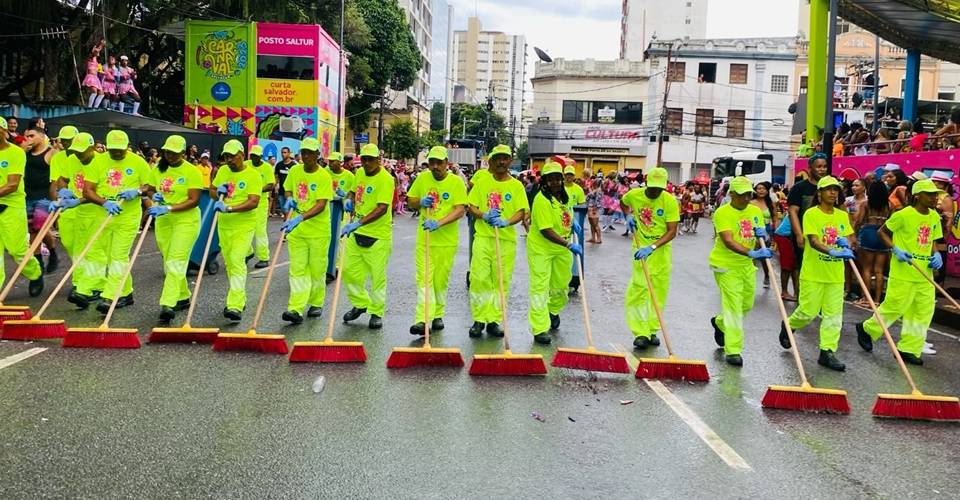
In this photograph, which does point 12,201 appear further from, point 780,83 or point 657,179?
point 780,83

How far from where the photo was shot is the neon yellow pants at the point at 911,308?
7.50m

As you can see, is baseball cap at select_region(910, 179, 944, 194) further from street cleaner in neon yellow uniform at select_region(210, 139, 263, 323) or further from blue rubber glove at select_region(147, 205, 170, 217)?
blue rubber glove at select_region(147, 205, 170, 217)

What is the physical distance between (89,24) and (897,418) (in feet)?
84.2

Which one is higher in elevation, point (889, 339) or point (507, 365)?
point (889, 339)

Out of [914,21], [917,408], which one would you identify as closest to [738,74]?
[914,21]

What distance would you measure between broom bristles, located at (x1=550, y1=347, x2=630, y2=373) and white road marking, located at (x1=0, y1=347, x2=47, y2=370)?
401cm

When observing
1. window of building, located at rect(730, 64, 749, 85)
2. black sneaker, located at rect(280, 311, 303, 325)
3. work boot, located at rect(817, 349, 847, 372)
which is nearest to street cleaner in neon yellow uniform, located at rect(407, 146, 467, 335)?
black sneaker, located at rect(280, 311, 303, 325)

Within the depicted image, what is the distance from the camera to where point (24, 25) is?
986 inches

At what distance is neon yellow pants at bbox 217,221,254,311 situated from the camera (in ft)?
26.7

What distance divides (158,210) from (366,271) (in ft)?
6.59

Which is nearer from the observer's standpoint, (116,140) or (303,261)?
(303,261)

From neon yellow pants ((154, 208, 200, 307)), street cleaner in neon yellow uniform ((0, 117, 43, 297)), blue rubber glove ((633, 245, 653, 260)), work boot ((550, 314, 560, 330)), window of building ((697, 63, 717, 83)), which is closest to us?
blue rubber glove ((633, 245, 653, 260))

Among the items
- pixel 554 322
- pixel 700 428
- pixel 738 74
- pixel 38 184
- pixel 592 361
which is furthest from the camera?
pixel 738 74

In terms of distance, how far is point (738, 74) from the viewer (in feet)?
191
